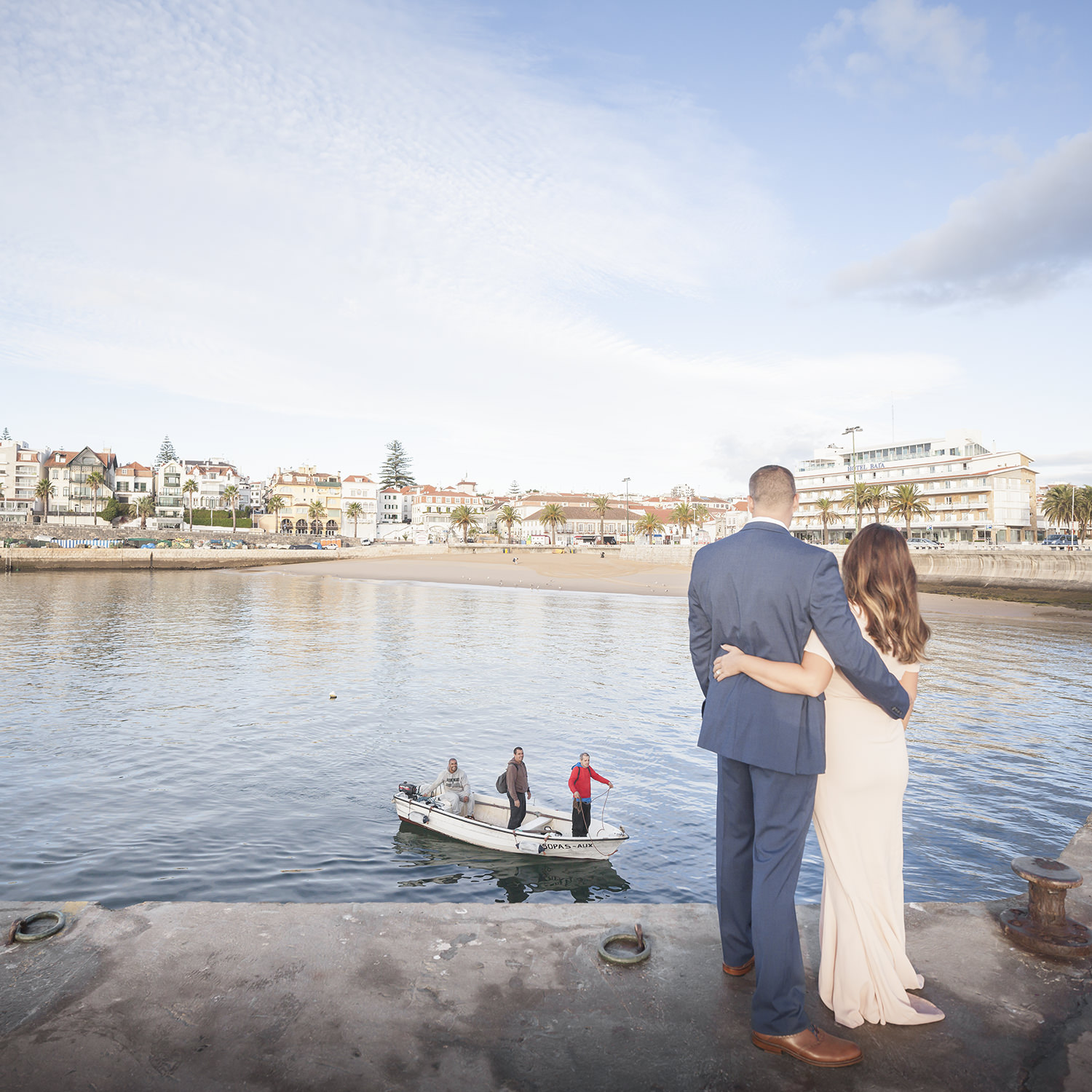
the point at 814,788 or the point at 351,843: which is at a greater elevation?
the point at 814,788

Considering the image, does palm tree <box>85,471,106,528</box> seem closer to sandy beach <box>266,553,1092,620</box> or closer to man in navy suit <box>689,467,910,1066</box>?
sandy beach <box>266,553,1092,620</box>

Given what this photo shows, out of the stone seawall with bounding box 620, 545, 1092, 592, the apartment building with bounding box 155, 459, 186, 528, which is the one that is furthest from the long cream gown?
the apartment building with bounding box 155, 459, 186, 528

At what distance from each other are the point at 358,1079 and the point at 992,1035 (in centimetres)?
304

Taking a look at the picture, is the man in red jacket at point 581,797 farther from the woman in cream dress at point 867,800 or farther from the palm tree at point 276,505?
the palm tree at point 276,505

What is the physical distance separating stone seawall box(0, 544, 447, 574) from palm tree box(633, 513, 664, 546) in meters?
43.9

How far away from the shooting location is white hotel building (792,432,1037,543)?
103m

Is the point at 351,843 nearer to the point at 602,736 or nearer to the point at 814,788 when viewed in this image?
the point at 602,736

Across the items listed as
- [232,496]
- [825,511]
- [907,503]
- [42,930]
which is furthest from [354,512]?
[42,930]

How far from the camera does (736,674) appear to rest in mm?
3844

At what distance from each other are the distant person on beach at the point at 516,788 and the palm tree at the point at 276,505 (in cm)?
14622

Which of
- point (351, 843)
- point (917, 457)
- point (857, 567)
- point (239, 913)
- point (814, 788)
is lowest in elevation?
point (351, 843)

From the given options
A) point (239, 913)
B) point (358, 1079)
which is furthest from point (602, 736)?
point (358, 1079)

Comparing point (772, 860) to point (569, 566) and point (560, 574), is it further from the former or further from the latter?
point (569, 566)

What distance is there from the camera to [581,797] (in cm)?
1270
